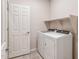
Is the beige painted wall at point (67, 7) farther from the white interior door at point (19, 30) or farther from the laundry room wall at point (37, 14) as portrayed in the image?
the white interior door at point (19, 30)

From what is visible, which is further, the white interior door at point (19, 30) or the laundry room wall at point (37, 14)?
the laundry room wall at point (37, 14)

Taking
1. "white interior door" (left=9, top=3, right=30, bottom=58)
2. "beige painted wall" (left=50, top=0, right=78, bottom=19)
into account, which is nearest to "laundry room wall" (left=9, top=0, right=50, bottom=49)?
"white interior door" (left=9, top=3, right=30, bottom=58)

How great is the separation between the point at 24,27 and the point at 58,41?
195 cm

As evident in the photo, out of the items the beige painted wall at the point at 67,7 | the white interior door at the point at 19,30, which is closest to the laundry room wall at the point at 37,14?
→ the white interior door at the point at 19,30

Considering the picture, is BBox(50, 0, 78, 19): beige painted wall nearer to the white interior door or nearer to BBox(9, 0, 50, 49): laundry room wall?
BBox(9, 0, 50, 49): laundry room wall

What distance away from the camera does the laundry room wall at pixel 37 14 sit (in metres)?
4.30

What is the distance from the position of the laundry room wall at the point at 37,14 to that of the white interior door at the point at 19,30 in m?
0.37

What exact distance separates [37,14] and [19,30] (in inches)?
49.0

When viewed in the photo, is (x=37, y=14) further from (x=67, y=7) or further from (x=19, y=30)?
(x=67, y=7)

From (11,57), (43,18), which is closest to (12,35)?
(11,57)

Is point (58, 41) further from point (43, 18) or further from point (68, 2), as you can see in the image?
point (43, 18)

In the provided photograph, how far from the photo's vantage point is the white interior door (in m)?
3.59

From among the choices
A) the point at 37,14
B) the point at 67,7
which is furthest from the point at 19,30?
the point at 67,7

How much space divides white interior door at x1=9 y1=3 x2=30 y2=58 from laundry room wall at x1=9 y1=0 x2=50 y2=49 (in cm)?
37
